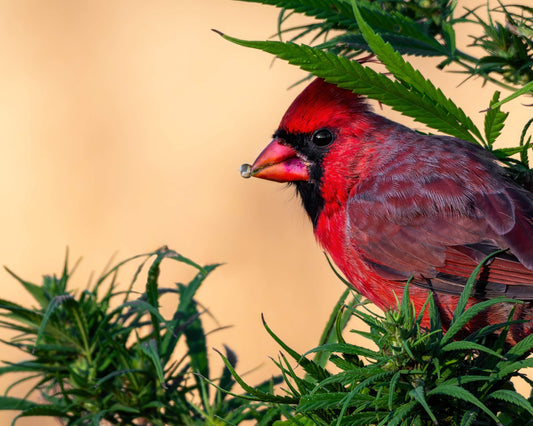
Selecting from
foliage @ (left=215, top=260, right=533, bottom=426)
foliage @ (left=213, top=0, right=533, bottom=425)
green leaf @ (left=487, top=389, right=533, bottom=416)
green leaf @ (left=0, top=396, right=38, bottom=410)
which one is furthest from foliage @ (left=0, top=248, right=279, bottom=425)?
green leaf @ (left=487, top=389, right=533, bottom=416)

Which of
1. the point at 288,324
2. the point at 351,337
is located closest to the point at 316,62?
the point at 351,337

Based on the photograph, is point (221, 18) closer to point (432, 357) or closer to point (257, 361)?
point (257, 361)

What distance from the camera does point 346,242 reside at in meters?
1.88

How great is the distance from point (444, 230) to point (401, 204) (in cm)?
12

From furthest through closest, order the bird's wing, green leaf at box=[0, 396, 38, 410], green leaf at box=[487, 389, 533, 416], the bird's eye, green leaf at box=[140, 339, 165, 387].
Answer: the bird's eye
the bird's wing
green leaf at box=[0, 396, 38, 410]
green leaf at box=[140, 339, 165, 387]
green leaf at box=[487, 389, 533, 416]

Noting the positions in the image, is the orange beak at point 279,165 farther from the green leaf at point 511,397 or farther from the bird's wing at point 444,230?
the green leaf at point 511,397

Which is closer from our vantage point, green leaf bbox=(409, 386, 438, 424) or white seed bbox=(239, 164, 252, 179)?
green leaf bbox=(409, 386, 438, 424)

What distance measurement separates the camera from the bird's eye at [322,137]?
188 cm

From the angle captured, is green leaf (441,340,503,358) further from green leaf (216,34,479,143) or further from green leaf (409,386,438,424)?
green leaf (216,34,479,143)

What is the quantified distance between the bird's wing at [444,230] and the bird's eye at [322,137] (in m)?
0.14

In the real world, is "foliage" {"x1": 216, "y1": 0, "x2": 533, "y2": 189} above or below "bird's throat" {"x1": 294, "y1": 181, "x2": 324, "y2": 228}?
above

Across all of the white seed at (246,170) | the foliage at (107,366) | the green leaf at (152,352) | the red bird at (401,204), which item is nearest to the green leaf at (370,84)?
the red bird at (401,204)

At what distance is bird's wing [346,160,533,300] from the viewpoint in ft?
5.24

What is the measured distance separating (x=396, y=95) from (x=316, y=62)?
0.15 m
